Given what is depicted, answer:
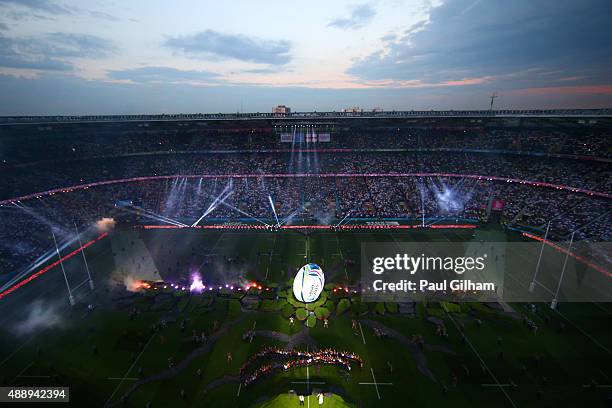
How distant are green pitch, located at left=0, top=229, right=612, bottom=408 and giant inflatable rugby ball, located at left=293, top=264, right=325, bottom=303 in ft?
10.5

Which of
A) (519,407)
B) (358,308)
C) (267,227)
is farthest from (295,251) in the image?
(519,407)

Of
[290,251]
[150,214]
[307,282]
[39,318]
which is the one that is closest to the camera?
[307,282]

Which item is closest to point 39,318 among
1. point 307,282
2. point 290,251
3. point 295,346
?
point 295,346

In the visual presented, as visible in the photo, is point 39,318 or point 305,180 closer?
point 39,318

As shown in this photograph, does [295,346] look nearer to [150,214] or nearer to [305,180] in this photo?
[150,214]

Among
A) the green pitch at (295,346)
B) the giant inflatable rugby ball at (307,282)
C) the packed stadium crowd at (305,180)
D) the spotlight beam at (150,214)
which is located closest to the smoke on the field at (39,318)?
the green pitch at (295,346)

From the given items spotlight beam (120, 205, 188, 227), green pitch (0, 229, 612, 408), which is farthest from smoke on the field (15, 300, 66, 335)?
spotlight beam (120, 205, 188, 227)

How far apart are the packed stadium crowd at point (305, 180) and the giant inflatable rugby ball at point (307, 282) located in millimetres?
25502

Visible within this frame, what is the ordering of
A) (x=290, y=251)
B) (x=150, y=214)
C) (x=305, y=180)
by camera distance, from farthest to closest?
(x=305, y=180) < (x=150, y=214) < (x=290, y=251)

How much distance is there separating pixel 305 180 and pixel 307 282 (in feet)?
127

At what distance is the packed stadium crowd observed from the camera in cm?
4428

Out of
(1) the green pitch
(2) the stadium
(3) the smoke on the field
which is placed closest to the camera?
(1) the green pitch

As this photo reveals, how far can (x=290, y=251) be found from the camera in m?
38.5

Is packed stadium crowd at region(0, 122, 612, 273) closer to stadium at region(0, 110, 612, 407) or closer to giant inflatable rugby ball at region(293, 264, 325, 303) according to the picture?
stadium at region(0, 110, 612, 407)
